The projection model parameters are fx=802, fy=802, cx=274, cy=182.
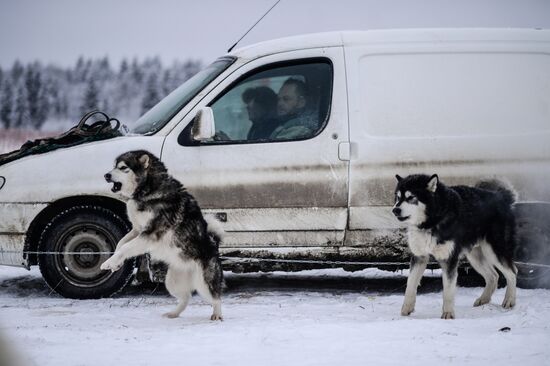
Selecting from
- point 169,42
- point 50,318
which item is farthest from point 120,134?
point 169,42

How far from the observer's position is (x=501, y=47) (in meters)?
7.56

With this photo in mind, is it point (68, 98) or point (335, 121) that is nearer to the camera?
point (335, 121)

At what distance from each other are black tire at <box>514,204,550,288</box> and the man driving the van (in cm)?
213

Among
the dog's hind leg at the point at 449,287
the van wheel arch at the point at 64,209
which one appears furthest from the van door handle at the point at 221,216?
the dog's hind leg at the point at 449,287

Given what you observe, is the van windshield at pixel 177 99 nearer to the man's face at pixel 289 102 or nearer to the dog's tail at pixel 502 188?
the man's face at pixel 289 102

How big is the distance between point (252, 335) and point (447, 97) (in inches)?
126

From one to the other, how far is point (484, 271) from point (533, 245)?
2.77 ft

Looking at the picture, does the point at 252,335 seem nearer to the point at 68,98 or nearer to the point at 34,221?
the point at 34,221

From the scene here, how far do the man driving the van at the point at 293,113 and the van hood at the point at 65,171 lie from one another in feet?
3.64

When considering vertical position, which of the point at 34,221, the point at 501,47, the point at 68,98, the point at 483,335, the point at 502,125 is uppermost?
the point at 68,98

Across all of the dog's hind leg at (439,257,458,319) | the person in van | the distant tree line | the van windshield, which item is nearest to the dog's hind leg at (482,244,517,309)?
the dog's hind leg at (439,257,458,319)

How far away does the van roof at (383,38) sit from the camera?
7527mm

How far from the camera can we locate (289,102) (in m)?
7.43

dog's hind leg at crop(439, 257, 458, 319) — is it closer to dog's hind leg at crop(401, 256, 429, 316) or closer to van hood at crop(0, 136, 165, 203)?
dog's hind leg at crop(401, 256, 429, 316)
